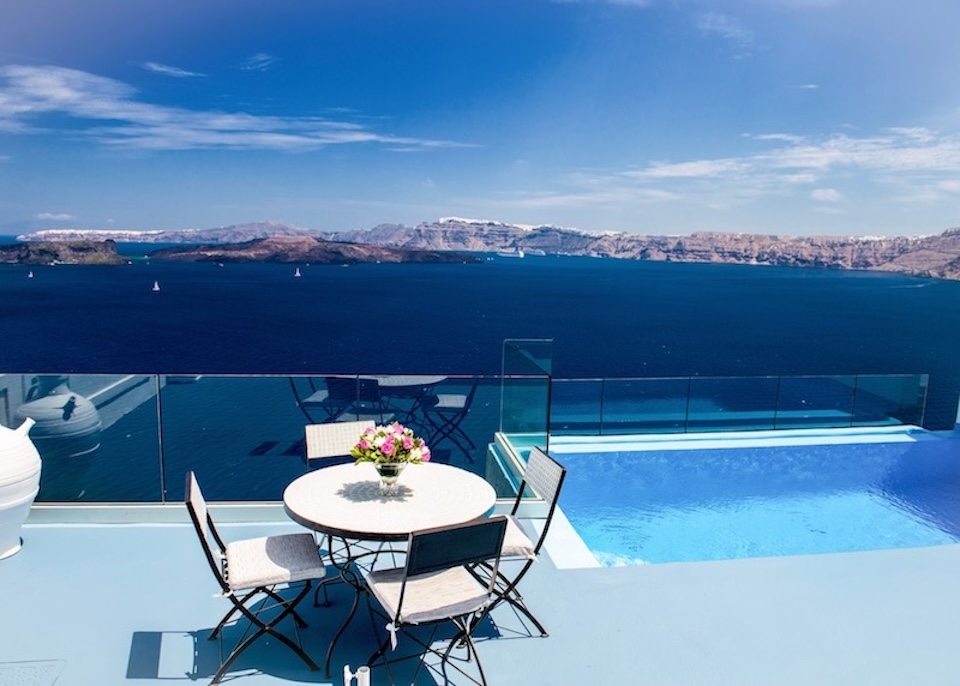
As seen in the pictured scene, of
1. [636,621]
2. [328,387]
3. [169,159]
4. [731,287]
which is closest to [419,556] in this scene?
[636,621]

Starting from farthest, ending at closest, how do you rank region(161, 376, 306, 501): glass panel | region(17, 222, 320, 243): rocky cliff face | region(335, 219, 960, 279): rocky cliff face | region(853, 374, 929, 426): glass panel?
region(335, 219, 960, 279): rocky cliff face, region(17, 222, 320, 243): rocky cliff face, region(853, 374, 929, 426): glass panel, region(161, 376, 306, 501): glass panel

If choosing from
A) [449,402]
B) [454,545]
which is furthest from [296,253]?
[454,545]

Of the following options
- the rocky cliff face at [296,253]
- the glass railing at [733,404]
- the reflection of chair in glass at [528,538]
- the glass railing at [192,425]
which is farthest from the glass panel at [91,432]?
the rocky cliff face at [296,253]

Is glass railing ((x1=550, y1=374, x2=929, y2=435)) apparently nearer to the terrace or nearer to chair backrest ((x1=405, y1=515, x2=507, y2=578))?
the terrace

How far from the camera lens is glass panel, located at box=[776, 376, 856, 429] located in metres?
8.39

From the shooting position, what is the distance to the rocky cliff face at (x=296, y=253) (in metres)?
100

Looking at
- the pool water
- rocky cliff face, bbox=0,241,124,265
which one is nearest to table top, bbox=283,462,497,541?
the pool water

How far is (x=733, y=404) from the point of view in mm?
8406

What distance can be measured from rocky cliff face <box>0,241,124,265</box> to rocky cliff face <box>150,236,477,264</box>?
563 inches

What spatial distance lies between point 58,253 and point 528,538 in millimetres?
105218

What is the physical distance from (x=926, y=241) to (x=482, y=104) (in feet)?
221

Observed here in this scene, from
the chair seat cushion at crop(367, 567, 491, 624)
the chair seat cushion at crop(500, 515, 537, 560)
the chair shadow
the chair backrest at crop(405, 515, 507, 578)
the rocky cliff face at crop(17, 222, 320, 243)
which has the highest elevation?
the rocky cliff face at crop(17, 222, 320, 243)

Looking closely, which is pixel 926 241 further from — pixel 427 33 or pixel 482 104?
pixel 427 33

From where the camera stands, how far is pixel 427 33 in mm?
56906
